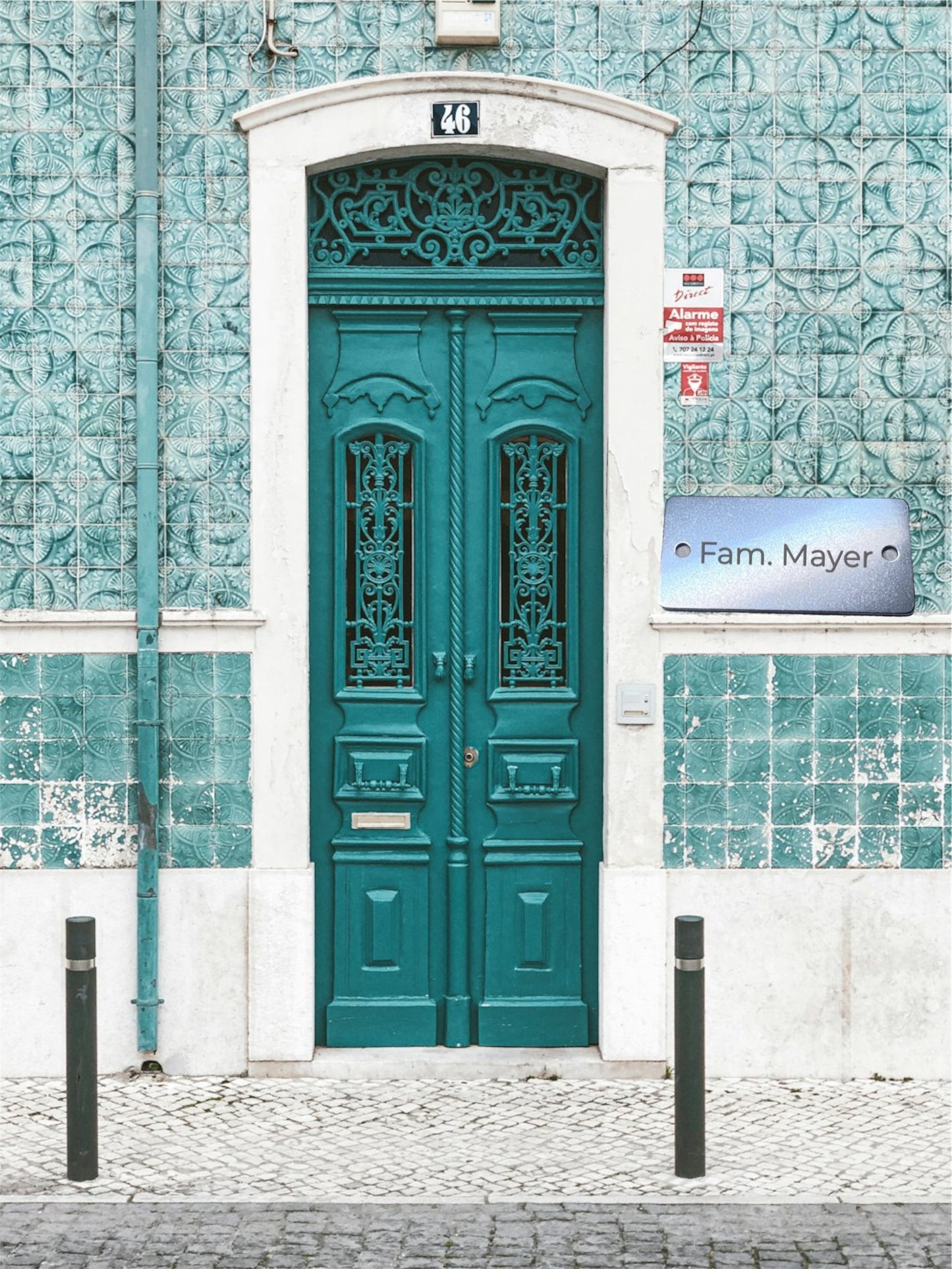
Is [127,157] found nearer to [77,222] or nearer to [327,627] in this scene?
[77,222]

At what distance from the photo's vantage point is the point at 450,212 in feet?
23.8

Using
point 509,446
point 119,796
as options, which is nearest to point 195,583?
point 119,796

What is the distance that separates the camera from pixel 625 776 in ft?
23.3

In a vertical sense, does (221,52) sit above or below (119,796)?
above

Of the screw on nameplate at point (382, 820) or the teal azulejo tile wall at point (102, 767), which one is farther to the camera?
the screw on nameplate at point (382, 820)

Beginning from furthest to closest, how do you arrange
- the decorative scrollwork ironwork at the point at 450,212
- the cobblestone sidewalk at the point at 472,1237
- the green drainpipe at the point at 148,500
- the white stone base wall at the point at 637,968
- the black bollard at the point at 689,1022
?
the decorative scrollwork ironwork at the point at 450,212 < the white stone base wall at the point at 637,968 < the green drainpipe at the point at 148,500 < the black bollard at the point at 689,1022 < the cobblestone sidewalk at the point at 472,1237

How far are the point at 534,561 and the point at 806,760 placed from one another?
1.46 m

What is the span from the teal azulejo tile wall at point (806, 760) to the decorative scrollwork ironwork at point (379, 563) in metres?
1.19

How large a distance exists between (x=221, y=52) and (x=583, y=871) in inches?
151

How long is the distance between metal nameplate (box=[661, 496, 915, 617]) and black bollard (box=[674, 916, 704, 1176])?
181cm

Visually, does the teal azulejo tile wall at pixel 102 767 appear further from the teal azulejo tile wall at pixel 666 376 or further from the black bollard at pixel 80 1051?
the black bollard at pixel 80 1051

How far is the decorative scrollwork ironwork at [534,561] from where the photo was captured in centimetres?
729

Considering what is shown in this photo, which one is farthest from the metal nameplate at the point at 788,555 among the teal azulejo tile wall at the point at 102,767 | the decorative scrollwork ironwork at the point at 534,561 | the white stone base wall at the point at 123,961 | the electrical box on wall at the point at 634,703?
the white stone base wall at the point at 123,961

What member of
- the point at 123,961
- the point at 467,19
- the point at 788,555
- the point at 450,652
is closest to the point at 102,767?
the point at 123,961
